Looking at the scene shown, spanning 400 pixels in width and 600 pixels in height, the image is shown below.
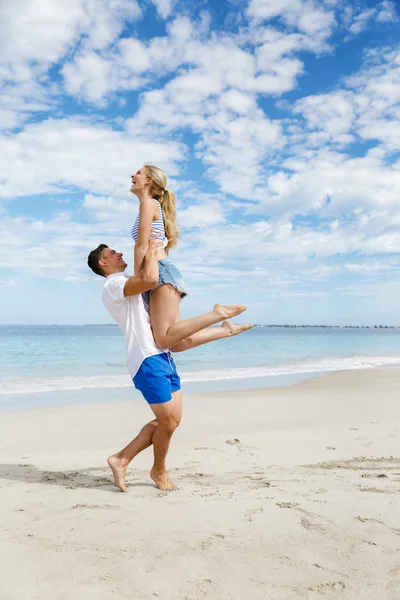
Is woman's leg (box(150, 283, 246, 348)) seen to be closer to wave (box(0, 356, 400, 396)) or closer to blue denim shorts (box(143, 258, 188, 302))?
blue denim shorts (box(143, 258, 188, 302))

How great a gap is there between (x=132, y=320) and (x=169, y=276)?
464 millimetres

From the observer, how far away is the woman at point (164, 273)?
4125 mm

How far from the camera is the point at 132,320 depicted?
422cm

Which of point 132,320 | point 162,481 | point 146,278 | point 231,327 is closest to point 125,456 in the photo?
point 162,481

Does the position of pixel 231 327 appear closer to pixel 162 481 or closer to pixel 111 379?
pixel 162 481

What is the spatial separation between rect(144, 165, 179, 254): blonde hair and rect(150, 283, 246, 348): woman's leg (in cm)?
50

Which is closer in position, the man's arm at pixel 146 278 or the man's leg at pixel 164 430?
the man's arm at pixel 146 278

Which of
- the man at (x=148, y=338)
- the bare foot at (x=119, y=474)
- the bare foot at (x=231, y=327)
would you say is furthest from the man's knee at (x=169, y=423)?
the bare foot at (x=231, y=327)

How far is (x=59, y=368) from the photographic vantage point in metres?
18.6

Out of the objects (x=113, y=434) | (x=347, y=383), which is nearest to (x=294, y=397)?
(x=347, y=383)

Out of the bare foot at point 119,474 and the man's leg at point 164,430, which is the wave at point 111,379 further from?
the man's leg at point 164,430

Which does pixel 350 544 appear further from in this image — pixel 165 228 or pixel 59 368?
pixel 59 368

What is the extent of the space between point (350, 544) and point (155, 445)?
1801 mm

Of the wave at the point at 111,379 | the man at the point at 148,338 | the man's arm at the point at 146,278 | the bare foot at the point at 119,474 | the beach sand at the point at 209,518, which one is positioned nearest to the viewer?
the beach sand at the point at 209,518
